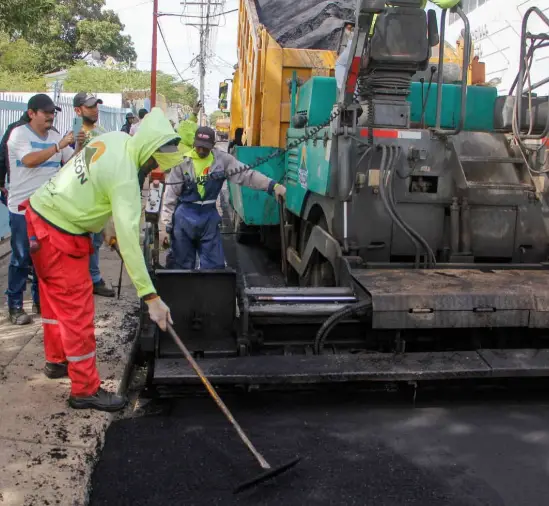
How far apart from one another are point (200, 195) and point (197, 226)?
24cm

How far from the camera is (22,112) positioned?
917 cm

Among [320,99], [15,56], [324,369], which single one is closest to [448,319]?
[324,369]

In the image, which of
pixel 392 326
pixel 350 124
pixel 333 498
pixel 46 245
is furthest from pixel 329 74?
pixel 333 498

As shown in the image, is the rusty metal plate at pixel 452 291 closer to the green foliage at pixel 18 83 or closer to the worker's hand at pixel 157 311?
the worker's hand at pixel 157 311

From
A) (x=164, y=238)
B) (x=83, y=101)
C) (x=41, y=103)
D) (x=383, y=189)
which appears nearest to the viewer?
(x=383, y=189)

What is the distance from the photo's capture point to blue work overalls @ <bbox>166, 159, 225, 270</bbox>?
514cm

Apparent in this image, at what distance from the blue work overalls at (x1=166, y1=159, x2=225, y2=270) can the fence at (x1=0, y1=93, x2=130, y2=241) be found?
4.01m

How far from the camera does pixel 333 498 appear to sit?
9.70ft

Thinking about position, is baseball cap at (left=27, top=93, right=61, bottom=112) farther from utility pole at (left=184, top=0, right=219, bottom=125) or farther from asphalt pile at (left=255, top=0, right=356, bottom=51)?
utility pole at (left=184, top=0, right=219, bottom=125)

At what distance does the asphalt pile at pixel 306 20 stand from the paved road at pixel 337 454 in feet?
13.5

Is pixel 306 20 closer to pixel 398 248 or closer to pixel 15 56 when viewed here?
pixel 398 248

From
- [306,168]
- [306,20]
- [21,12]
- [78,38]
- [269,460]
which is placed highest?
[78,38]

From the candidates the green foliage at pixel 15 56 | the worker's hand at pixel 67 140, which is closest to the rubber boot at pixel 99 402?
the worker's hand at pixel 67 140

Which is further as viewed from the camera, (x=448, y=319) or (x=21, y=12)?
(x=21, y=12)
